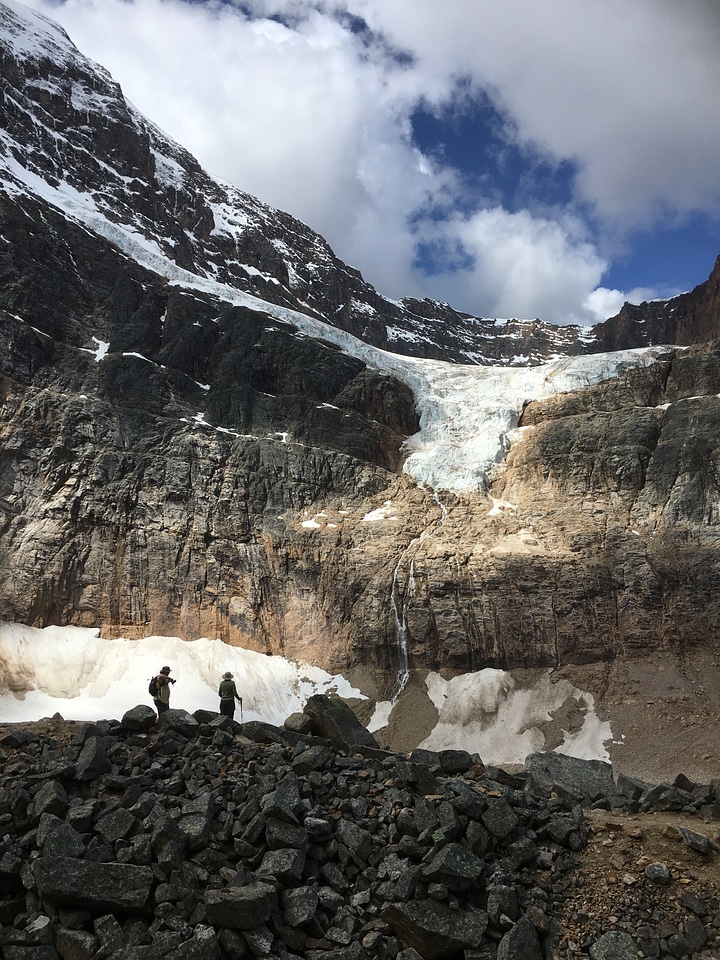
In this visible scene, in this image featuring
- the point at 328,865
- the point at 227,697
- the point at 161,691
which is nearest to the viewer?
the point at 328,865

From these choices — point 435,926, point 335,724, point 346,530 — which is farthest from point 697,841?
point 346,530

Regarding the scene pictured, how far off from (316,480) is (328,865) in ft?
117

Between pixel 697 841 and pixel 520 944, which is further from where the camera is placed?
pixel 697 841

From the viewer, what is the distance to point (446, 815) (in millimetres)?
8172

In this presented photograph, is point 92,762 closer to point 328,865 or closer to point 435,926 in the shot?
point 328,865

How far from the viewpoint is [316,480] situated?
42.9m

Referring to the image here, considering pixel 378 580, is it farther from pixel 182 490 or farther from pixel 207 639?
pixel 182 490

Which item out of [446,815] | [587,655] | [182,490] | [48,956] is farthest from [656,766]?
A: [182,490]

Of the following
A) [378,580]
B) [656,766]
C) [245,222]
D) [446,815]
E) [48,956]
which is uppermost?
[245,222]

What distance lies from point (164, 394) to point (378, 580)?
21.5m

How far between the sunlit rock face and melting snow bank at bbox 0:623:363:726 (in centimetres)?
113

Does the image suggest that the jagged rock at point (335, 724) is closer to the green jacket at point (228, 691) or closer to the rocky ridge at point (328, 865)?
the green jacket at point (228, 691)

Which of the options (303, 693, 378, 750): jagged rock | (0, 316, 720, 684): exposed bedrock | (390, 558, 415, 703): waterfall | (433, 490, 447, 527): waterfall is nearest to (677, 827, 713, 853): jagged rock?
(303, 693, 378, 750): jagged rock

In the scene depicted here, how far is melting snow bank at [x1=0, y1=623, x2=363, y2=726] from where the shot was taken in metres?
29.2
